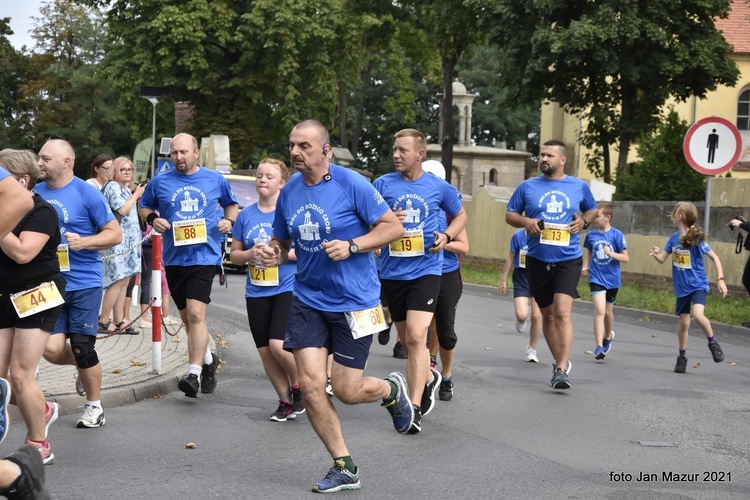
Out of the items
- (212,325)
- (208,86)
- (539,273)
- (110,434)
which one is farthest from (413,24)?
(110,434)

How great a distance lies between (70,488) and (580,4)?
27.7 meters

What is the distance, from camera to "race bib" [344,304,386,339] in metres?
6.41

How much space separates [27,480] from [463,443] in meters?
3.56

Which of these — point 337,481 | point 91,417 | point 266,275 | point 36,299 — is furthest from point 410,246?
point 36,299

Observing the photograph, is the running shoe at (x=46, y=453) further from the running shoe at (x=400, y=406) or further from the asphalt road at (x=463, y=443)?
the running shoe at (x=400, y=406)

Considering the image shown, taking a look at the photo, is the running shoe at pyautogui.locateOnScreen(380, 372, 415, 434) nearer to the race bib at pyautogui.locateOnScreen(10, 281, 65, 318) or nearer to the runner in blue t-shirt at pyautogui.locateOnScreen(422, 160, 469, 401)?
the race bib at pyautogui.locateOnScreen(10, 281, 65, 318)

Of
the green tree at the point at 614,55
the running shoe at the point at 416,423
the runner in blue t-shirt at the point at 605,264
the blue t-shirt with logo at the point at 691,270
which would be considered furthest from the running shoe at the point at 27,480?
the green tree at the point at 614,55

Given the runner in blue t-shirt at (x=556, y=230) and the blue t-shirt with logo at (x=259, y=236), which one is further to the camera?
the runner in blue t-shirt at (x=556, y=230)

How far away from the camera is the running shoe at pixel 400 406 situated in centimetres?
689

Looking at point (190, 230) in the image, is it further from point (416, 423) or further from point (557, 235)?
point (557, 235)

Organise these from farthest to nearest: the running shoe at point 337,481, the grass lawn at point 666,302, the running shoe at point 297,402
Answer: the grass lawn at point 666,302 → the running shoe at point 297,402 → the running shoe at point 337,481

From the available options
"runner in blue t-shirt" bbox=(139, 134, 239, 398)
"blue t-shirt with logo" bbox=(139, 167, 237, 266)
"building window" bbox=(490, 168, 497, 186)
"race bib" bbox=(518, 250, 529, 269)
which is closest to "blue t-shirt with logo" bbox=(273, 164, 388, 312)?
"runner in blue t-shirt" bbox=(139, 134, 239, 398)

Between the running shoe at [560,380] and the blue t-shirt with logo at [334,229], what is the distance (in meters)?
3.94

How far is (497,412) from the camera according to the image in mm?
9086
